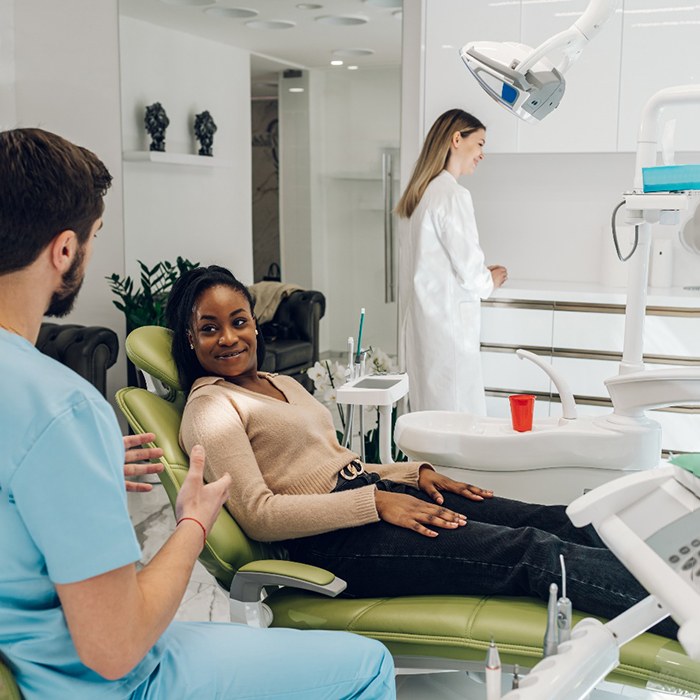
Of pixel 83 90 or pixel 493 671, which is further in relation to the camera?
pixel 83 90

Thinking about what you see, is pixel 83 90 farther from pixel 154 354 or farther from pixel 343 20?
pixel 154 354

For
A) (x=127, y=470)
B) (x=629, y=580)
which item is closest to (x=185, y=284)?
(x=127, y=470)

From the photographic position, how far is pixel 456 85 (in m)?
4.01

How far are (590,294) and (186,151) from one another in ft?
7.22

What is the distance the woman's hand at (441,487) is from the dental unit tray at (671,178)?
861 mm

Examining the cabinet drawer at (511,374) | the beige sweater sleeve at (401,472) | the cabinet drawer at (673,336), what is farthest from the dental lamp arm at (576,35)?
the cabinet drawer at (511,374)

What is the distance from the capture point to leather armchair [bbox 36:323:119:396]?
12.4 feet

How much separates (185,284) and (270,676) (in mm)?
1105

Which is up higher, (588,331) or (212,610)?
(588,331)

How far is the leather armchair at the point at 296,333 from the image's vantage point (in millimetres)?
4480

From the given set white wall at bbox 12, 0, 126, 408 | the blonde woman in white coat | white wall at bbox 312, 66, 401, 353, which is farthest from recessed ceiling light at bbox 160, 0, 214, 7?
the blonde woman in white coat

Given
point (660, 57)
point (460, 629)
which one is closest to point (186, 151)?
point (660, 57)

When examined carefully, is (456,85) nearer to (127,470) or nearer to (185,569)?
(127,470)

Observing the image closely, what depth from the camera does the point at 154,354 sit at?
2152 mm
